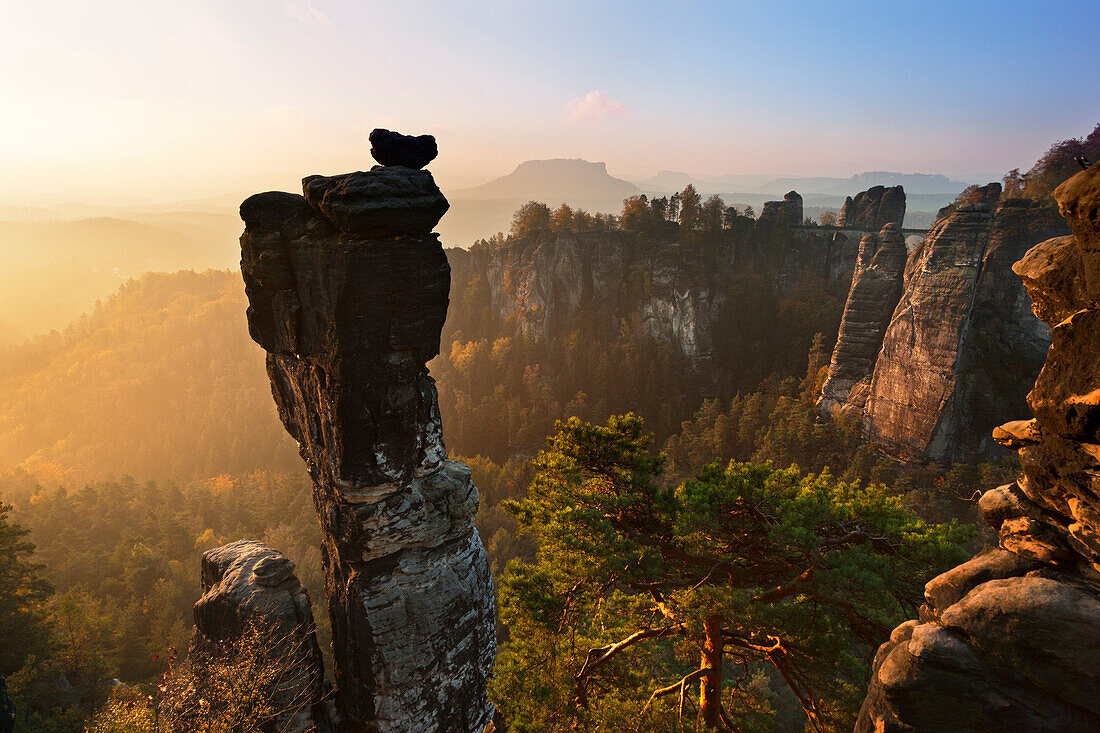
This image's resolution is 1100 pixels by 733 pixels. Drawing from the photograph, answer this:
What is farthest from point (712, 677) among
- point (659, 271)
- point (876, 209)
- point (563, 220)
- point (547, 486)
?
point (876, 209)

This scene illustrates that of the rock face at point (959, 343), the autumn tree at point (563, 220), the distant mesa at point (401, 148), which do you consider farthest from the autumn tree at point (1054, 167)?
the distant mesa at point (401, 148)

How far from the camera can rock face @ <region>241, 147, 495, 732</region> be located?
30.4 feet

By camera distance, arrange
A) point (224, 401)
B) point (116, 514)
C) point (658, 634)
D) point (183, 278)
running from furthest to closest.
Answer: point (183, 278) → point (224, 401) → point (116, 514) → point (658, 634)

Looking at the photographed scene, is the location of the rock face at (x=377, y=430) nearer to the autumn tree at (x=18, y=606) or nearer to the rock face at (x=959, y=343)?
the autumn tree at (x=18, y=606)

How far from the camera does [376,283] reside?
30.6 feet

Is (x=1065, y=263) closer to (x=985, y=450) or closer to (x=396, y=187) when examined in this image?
(x=396, y=187)

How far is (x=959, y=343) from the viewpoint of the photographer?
99.3 ft

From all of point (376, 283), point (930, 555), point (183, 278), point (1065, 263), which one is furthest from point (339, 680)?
point (183, 278)

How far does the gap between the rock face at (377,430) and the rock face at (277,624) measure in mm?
622

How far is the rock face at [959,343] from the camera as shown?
98.7 ft

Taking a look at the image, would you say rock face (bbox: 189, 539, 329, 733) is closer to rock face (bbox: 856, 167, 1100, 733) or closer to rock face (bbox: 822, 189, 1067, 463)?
rock face (bbox: 856, 167, 1100, 733)

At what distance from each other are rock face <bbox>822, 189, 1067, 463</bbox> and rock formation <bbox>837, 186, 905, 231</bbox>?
980 inches

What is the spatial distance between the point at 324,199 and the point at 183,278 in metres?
121

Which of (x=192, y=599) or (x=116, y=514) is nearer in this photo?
(x=192, y=599)
